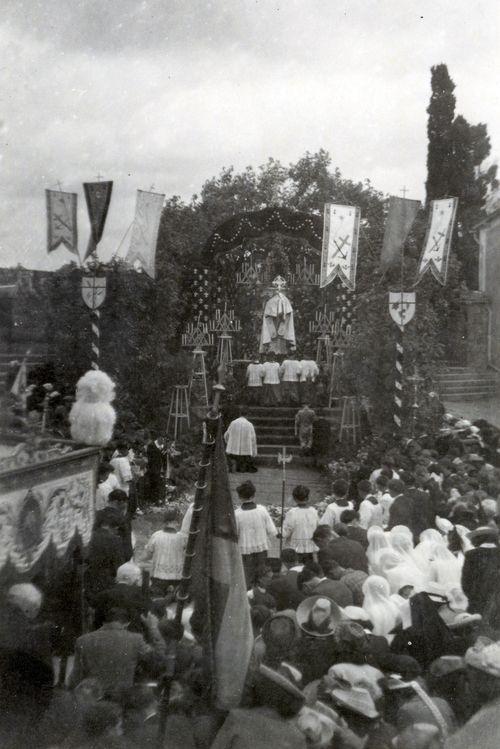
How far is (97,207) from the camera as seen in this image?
1323cm

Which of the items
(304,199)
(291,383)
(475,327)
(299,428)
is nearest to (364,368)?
(299,428)

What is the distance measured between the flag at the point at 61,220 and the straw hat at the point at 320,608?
31.0 ft

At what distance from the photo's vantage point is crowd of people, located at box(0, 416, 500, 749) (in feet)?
13.7

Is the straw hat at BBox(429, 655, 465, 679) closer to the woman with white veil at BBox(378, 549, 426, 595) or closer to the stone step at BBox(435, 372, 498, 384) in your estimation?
the woman with white veil at BBox(378, 549, 426, 595)

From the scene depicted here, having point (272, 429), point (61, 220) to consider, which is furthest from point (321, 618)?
point (272, 429)

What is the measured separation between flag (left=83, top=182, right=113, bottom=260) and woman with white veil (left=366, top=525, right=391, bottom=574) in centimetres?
824

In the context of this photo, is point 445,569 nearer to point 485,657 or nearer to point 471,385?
point 485,657

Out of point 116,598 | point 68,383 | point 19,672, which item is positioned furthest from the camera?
point 68,383

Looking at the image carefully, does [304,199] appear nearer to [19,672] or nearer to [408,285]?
[408,285]

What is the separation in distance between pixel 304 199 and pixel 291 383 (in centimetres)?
1190

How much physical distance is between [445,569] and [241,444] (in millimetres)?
8912

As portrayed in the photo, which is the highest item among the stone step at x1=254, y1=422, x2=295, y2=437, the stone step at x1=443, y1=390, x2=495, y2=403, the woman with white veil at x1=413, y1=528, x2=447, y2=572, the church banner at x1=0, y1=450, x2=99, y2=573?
the church banner at x1=0, y1=450, x2=99, y2=573

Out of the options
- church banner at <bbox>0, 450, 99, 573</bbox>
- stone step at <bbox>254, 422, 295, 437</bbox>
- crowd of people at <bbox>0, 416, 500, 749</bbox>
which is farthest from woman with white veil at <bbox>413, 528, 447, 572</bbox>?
stone step at <bbox>254, 422, 295, 437</bbox>

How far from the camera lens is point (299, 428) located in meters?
16.7
